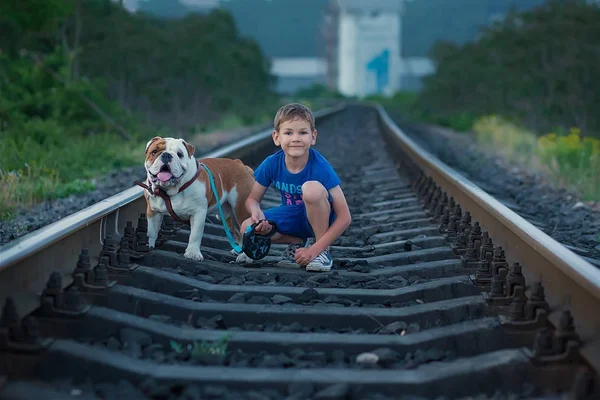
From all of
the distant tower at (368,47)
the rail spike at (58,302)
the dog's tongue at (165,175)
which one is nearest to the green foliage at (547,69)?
the dog's tongue at (165,175)

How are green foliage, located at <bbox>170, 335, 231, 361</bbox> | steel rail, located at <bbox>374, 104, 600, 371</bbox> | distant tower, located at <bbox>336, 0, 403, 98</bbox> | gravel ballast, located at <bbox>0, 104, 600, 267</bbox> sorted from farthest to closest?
1. distant tower, located at <bbox>336, 0, 403, 98</bbox>
2. gravel ballast, located at <bbox>0, 104, 600, 267</bbox>
3. green foliage, located at <bbox>170, 335, 231, 361</bbox>
4. steel rail, located at <bbox>374, 104, 600, 371</bbox>

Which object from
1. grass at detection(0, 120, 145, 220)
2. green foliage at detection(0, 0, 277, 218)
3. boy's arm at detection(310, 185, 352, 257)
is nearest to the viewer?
boy's arm at detection(310, 185, 352, 257)

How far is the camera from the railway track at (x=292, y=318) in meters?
3.06

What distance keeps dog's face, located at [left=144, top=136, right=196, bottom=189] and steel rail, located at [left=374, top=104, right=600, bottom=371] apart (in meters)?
1.71

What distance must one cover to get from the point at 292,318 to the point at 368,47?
306 feet

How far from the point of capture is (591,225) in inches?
273

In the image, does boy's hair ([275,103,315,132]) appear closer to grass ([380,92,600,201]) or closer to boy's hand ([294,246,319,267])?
boy's hand ([294,246,319,267])

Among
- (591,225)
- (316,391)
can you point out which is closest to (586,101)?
(591,225)

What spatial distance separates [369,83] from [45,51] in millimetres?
75886

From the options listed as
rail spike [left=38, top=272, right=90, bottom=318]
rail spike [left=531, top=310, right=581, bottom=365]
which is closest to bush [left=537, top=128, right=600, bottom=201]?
rail spike [left=531, top=310, right=581, bottom=365]

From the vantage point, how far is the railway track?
3059 mm

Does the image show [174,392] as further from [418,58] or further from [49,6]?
[418,58]

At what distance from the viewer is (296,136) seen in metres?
4.71

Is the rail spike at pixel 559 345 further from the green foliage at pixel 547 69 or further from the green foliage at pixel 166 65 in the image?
the green foliage at pixel 547 69
